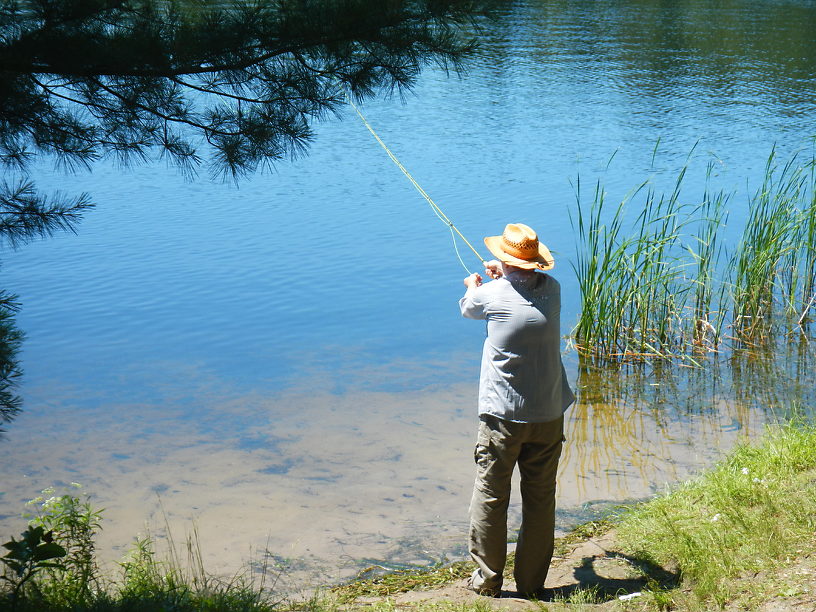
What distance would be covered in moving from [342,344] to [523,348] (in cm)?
424

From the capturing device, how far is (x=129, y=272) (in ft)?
30.0

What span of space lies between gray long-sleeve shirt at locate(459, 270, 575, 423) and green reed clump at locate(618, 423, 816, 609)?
0.81 meters

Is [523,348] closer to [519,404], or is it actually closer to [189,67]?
[519,404]

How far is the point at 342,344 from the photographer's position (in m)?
7.52

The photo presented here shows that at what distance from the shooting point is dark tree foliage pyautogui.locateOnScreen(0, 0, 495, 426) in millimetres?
3420

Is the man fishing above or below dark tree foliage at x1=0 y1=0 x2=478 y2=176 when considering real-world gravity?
below

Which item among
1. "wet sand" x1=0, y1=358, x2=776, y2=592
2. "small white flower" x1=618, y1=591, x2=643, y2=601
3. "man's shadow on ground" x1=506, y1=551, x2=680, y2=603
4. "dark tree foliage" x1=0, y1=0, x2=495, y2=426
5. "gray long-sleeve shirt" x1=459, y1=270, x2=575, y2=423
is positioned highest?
"dark tree foliage" x1=0, y1=0, x2=495, y2=426

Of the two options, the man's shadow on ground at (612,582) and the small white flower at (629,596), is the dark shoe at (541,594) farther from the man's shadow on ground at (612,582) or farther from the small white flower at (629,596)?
the small white flower at (629,596)

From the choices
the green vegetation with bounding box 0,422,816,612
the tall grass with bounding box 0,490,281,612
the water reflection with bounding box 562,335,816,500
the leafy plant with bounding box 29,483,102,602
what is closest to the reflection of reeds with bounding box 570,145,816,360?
the water reflection with bounding box 562,335,816,500

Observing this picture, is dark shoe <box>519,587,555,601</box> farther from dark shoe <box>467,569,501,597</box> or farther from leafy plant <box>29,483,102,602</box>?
leafy plant <box>29,483,102,602</box>

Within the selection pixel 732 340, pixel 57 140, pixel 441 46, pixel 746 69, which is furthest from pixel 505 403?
pixel 746 69

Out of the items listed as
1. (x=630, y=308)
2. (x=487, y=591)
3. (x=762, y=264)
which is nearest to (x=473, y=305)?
(x=487, y=591)

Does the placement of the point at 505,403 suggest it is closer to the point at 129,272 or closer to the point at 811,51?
the point at 129,272

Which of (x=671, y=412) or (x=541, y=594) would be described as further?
(x=671, y=412)
